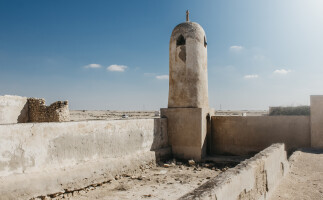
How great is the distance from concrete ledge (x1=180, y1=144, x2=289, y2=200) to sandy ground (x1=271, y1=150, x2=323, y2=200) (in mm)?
160

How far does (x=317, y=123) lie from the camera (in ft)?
27.3

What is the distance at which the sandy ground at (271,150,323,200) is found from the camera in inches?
166

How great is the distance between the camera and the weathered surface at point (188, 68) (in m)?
9.37

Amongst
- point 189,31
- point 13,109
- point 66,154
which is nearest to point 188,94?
point 189,31

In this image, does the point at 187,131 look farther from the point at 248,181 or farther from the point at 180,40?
the point at 248,181

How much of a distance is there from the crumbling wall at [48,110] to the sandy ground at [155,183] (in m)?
4.88

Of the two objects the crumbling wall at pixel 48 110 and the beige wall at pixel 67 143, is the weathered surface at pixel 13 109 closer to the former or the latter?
the crumbling wall at pixel 48 110

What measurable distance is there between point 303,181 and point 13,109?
10.2m

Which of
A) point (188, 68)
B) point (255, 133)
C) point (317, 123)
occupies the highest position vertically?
point (188, 68)

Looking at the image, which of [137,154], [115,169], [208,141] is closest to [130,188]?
[115,169]

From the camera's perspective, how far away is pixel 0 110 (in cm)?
932

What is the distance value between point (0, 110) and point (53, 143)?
5.31 m

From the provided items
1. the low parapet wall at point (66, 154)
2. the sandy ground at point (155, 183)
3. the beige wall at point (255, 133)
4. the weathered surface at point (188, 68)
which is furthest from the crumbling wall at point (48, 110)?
the beige wall at point (255, 133)

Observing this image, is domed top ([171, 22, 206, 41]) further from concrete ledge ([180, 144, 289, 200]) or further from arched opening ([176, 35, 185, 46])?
concrete ledge ([180, 144, 289, 200])
